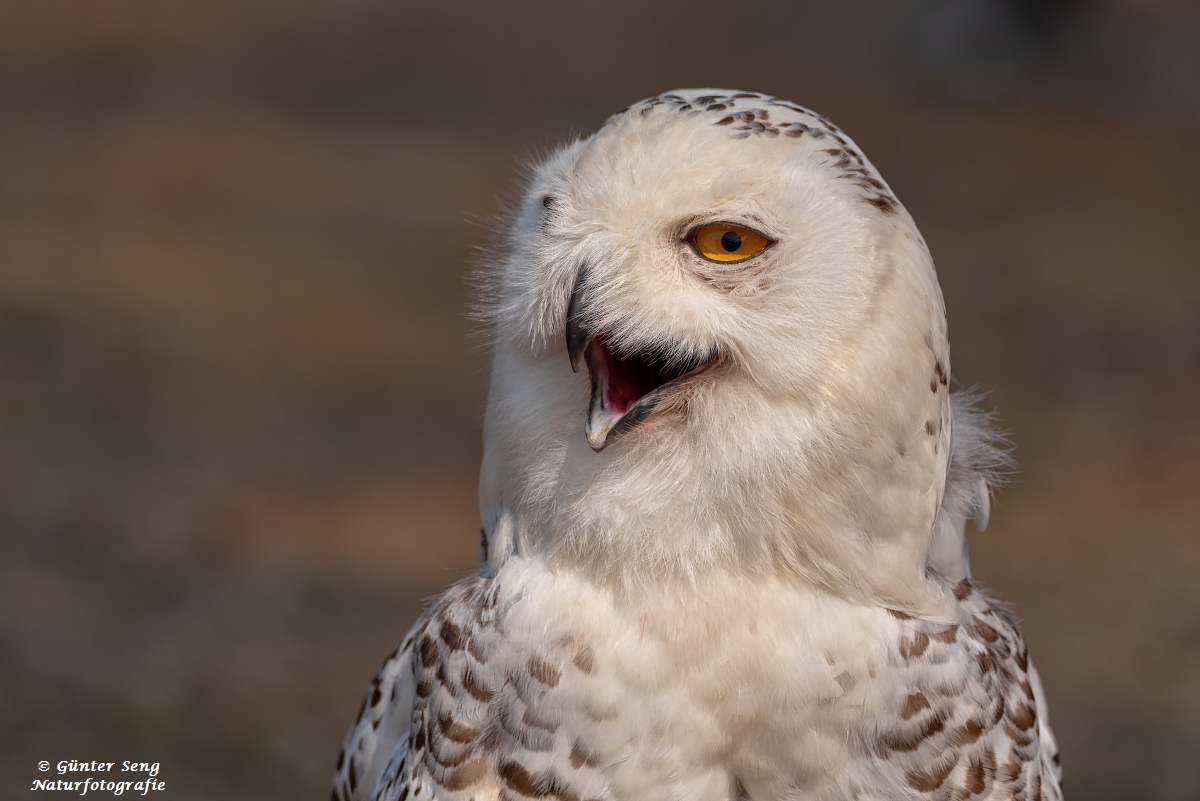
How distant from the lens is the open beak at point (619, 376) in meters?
1.60

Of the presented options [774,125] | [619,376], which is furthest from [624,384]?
[774,125]

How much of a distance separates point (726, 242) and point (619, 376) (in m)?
0.25

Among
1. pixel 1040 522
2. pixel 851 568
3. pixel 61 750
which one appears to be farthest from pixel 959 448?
pixel 1040 522

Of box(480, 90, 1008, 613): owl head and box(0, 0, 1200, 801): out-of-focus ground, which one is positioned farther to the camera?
box(0, 0, 1200, 801): out-of-focus ground

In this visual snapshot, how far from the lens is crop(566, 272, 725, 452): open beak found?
1.60m

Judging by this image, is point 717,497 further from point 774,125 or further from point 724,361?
point 774,125

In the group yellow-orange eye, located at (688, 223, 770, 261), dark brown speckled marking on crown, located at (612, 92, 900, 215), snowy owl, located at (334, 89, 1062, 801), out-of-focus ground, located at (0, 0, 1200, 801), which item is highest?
dark brown speckled marking on crown, located at (612, 92, 900, 215)

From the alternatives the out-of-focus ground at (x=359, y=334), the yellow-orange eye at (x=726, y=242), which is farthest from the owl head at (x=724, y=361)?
the out-of-focus ground at (x=359, y=334)

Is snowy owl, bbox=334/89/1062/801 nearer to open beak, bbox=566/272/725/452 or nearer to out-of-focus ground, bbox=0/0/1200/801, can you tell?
open beak, bbox=566/272/725/452

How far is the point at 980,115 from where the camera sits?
12.5 meters

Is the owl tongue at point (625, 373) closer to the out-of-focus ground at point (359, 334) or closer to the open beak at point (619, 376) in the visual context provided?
the open beak at point (619, 376)

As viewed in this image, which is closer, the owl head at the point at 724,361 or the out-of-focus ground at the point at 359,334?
the owl head at the point at 724,361

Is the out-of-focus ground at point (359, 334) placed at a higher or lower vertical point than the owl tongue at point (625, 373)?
lower

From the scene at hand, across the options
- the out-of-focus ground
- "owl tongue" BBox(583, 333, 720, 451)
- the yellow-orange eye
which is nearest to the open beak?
"owl tongue" BBox(583, 333, 720, 451)
